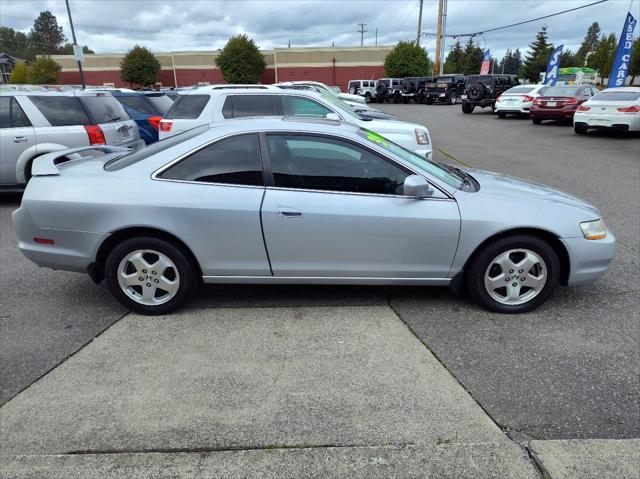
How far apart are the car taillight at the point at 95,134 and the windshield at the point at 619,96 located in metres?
15.3

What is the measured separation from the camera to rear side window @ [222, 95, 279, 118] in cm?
798

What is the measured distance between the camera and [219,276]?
3.91 meters

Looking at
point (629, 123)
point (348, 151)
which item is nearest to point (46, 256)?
point (348, 151)

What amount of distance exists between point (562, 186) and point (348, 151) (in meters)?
6.41

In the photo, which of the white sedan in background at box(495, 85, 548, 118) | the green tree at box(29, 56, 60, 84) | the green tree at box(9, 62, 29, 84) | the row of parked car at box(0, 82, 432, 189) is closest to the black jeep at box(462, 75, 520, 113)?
the white sedan in background at box(495, 85, 548, 118)

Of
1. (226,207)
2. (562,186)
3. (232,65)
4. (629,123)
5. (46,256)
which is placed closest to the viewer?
(226,207)

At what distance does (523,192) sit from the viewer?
4062 mm

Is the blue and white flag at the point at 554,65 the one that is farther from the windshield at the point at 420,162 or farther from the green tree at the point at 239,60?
the green tree at the point at 239,60

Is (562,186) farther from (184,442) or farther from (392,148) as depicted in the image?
(184,442)

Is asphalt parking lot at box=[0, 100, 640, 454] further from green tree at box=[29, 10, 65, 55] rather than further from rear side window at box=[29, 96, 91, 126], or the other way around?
green tree at box=[29, 10, 65, 55]

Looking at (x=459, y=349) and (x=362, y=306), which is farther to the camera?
(x=362, y=306)

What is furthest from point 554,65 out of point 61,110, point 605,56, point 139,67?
point 605,56

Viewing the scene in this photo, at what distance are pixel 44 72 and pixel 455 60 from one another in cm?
7133

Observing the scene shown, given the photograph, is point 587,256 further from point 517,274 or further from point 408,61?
point 408,61
